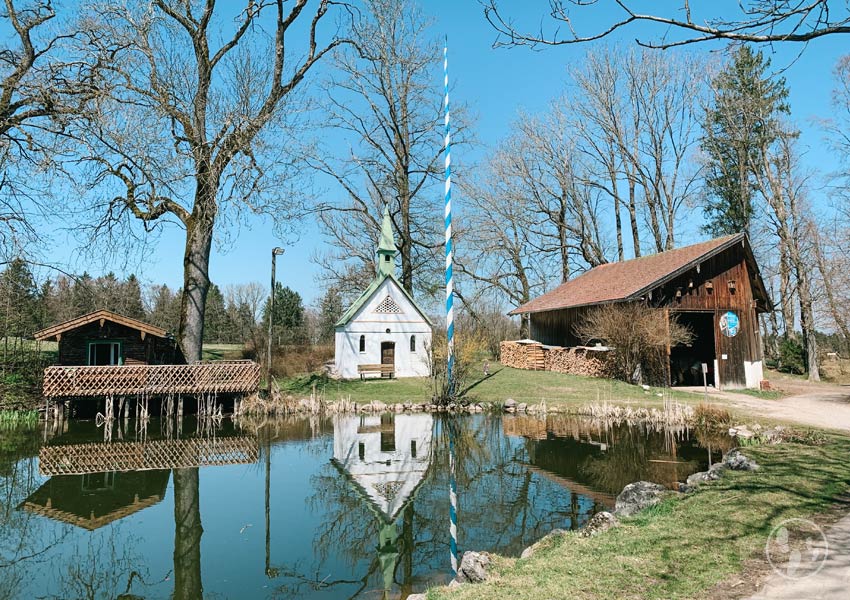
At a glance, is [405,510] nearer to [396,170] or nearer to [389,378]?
[389,378]

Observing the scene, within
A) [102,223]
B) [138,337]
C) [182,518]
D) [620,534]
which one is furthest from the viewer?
[138,337]

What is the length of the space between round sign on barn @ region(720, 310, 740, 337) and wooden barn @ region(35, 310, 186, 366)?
21.0 m

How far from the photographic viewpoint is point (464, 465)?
11.1m

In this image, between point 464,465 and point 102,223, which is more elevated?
point 102,223

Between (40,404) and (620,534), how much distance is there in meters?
18.5

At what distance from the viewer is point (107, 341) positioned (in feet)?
63.6

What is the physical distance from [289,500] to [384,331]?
18.2m

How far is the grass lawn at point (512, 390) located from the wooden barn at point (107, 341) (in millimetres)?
5246

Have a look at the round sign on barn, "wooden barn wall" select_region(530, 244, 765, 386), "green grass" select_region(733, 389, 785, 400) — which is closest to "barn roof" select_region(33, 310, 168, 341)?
"wooden barn wall" select_region(530, 244, 765, 386)

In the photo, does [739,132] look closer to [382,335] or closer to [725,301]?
[725,301]

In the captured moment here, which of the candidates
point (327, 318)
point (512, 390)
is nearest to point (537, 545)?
point (512, 390)

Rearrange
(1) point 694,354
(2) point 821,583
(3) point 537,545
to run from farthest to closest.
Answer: (1) point 694,354 → (3) point 537,545 → (2) point 821,583

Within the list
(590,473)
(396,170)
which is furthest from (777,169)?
(590,473)

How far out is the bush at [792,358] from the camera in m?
29.0
